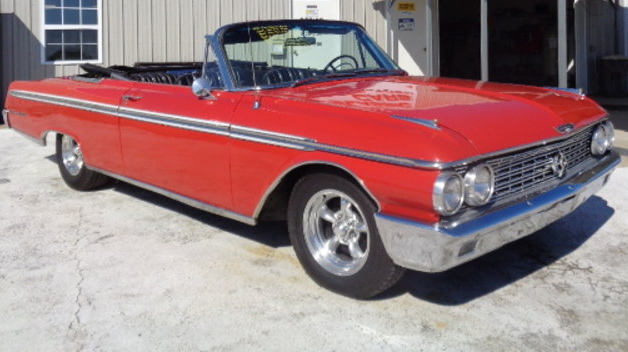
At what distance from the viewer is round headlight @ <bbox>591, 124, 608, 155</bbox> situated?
365cm

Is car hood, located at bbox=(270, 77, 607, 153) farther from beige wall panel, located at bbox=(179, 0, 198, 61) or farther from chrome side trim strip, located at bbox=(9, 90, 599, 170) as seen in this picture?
beige wall panel, located at bbox=(179, 0, 198, 61)

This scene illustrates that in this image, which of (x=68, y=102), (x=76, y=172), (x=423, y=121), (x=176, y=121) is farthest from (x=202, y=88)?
(x=76, y=172)

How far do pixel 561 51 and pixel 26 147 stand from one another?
7299mm

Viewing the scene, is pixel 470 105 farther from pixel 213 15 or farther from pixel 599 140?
pixel 213 15

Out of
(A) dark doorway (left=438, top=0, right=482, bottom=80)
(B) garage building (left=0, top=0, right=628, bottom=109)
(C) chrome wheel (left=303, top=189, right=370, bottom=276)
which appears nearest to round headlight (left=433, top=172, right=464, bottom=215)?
(C) chrome wheel (left=303, top=189, right=370, bottom=276)

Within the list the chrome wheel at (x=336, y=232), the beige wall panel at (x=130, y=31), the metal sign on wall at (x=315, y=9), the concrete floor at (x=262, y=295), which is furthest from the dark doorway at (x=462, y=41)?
the chrome wheel at (x=336, y=232)

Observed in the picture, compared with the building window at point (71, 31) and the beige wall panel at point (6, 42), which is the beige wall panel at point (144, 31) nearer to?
the building window at point (71, 31)

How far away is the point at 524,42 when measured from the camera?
607 inches

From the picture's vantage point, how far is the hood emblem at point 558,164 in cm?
313

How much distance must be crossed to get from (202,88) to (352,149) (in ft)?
4.07

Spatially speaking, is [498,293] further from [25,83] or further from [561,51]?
[561,51]

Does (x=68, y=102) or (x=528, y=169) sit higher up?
(x=68, y=102)

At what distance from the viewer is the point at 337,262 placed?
3.16 m

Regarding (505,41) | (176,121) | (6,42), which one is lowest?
(176,121)
